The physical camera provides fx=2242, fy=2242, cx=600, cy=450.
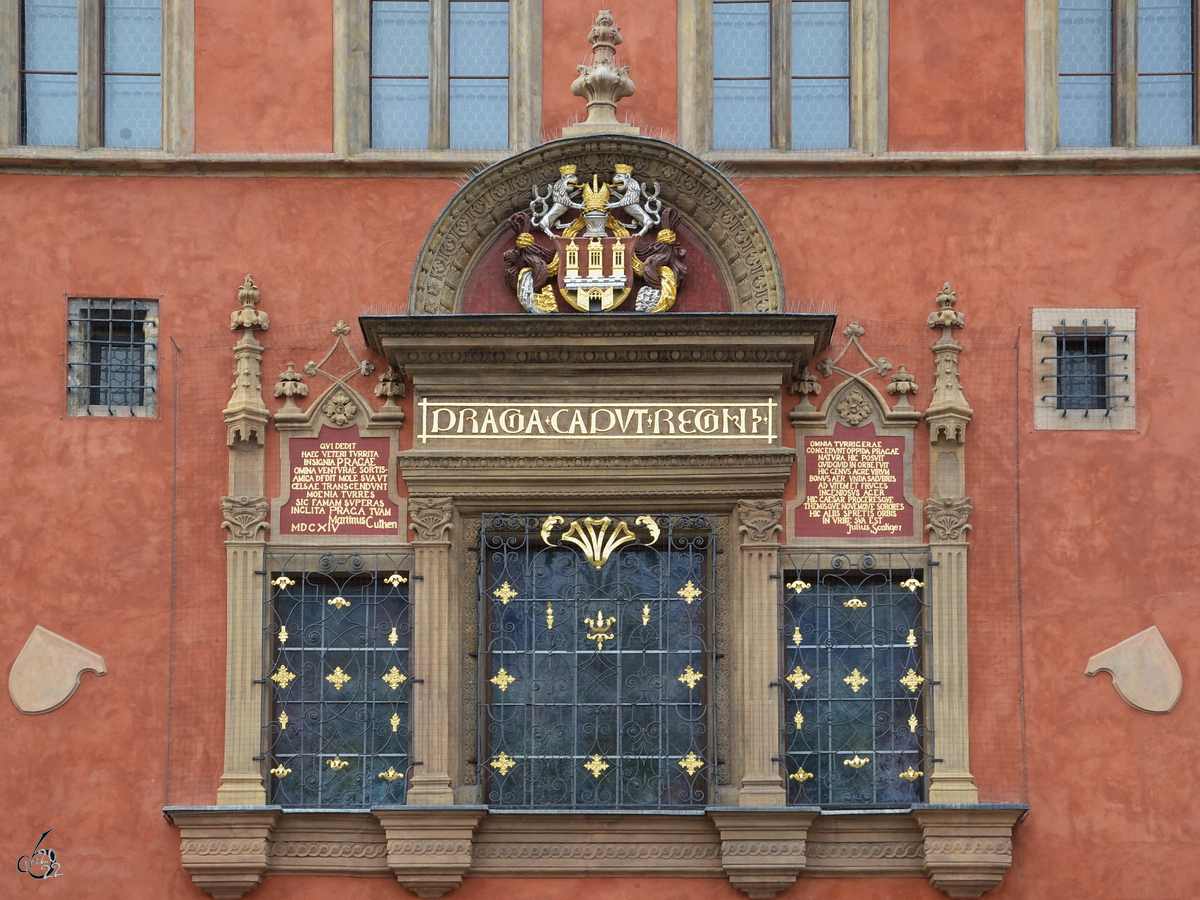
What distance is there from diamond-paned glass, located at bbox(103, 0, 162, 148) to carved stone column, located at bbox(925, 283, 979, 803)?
17.5 feet

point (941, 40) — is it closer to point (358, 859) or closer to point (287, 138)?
point (287, 138)

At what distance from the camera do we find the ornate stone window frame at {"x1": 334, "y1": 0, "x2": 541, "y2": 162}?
578 inches

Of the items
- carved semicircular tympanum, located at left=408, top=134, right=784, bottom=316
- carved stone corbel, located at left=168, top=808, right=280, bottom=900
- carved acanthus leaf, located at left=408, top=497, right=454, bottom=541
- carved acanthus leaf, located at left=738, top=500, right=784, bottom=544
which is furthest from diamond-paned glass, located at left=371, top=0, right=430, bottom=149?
carved stone corbel, located at left=168, top=808, right=280, bottom=900

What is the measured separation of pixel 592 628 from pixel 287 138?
378 cm

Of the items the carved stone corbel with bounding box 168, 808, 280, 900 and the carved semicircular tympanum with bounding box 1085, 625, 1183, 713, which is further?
the carved semicircular tympanum with bounding box 1085, 625, 1183, 713

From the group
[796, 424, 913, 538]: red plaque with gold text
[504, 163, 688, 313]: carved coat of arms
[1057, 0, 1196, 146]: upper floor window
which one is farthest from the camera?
[1057, 0, 1196, 146]: upper floor window

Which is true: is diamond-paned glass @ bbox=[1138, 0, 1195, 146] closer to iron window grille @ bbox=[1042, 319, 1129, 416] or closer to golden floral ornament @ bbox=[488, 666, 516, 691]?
iron window grille @ bbox=[1042, 319, 1129, 416]

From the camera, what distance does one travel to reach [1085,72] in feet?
48.8

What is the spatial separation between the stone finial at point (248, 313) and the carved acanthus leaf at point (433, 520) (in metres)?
1.59

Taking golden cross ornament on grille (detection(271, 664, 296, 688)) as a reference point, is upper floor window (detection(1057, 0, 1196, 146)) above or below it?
above

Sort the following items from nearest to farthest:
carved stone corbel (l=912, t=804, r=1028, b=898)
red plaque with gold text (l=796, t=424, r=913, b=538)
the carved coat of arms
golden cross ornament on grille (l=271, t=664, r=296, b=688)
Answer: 1. carved stone corbel (l=912, t=804, r=1028, b=898)
2. golden cross ornament on grille (l=271, t=664, r=296, b=688)
3. red plaque with gold text (l=796, t=424, r=913, b=538)
4. the carved coat of arms

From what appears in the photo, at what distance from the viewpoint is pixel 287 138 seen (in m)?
14.7

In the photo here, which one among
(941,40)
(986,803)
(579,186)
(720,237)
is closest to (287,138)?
(579,186)

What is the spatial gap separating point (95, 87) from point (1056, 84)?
6.34 metres
